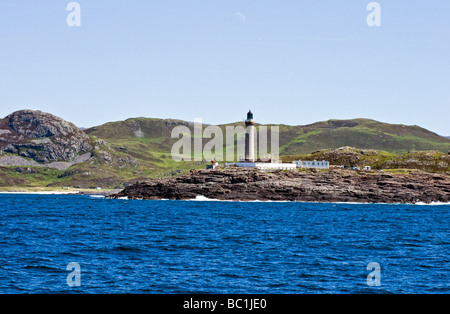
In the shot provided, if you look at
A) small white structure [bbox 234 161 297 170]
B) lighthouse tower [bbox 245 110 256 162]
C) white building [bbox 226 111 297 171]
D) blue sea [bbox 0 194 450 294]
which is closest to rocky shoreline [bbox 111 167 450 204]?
small white structure [bbox 234 161 297 170]

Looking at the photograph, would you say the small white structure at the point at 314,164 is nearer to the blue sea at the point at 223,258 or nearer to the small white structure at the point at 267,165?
the small white structure at the point at 267,165

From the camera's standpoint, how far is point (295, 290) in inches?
1373

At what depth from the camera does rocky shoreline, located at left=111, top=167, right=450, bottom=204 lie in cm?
15862

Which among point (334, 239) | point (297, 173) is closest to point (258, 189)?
point (297, 173)

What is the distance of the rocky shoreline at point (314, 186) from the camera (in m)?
159

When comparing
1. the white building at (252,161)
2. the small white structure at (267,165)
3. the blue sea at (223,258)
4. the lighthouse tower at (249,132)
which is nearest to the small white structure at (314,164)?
the white building at (252,161)

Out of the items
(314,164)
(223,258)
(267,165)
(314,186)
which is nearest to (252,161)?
(267,165)

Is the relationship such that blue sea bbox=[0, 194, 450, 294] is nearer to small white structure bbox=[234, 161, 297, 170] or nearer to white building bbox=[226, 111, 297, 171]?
small white structure bbox=[234, 161, 297, 170]

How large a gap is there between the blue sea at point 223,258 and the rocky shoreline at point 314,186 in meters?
79.4

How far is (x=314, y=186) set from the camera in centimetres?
16100

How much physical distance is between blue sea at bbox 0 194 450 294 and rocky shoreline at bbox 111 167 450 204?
7943cm

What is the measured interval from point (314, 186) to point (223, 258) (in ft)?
384
